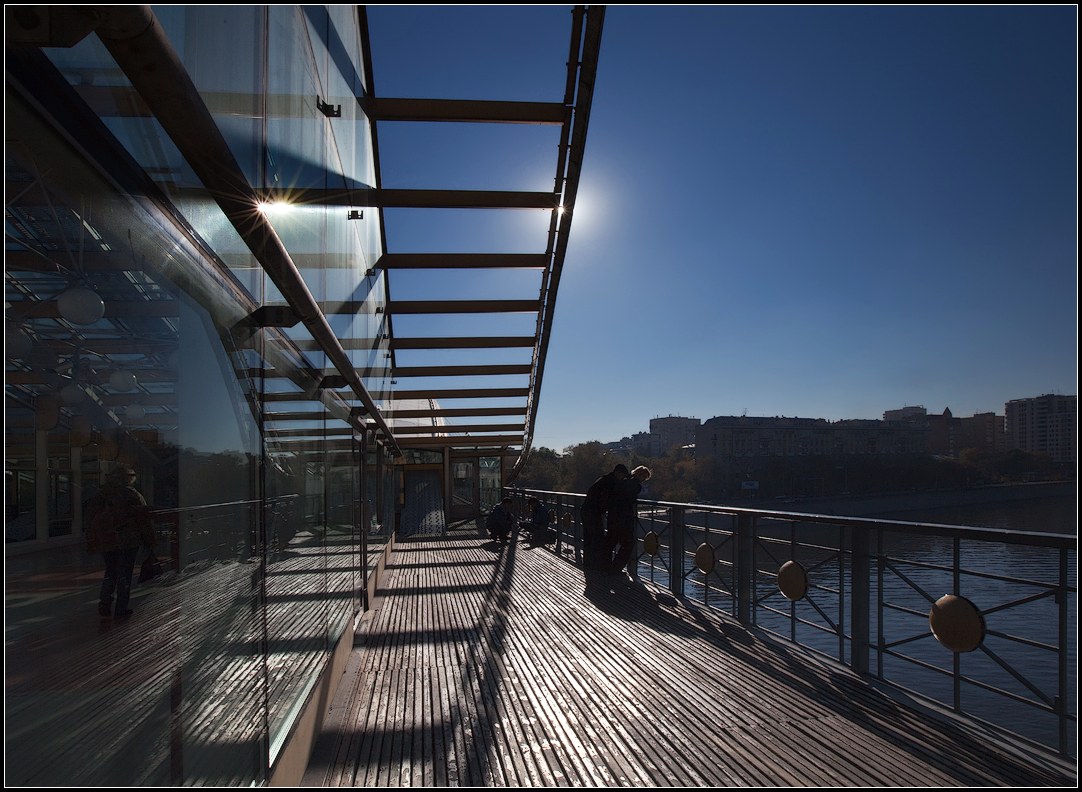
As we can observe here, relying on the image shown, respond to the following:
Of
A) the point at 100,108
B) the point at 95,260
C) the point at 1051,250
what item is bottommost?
the point at 95,260

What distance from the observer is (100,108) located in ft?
4.13

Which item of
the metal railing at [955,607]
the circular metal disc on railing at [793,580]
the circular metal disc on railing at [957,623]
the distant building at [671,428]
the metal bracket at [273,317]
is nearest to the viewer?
the metal bracket at [273,317]

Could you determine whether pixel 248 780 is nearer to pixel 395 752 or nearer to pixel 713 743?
pixel 395 752

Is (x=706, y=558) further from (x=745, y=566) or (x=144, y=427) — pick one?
(x=144, y=427)

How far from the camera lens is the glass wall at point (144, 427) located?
3.36ft

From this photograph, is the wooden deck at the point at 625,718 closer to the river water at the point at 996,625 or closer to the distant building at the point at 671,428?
the river water at the point at 996,625

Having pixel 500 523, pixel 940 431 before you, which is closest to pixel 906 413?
pixel 940 431

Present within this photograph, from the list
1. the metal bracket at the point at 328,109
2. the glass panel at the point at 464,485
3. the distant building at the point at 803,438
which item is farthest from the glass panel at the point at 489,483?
the distant building at the point at 803,438

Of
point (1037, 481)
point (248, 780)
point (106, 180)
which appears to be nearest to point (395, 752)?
point (248, 780)

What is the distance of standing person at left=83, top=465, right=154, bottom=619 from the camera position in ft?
3.82

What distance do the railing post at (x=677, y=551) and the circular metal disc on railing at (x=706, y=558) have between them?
2.99 ft

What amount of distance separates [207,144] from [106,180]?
426mm

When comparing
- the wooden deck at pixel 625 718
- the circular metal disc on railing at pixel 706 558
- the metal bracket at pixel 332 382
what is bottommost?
the wooden deck at pixel 625 718

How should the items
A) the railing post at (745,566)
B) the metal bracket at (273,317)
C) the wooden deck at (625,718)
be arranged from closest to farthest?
1. the metal bracket at (273,317)
2. the wooden deck at (625,718)
3. the railing post at (745,566)
